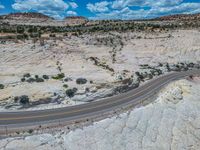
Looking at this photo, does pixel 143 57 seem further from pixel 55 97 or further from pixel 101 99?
pixel 55 97

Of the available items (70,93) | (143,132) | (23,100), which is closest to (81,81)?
(70,93)

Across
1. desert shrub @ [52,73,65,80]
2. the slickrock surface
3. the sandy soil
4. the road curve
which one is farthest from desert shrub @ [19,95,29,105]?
desert shrub @ [52,73,65,80]

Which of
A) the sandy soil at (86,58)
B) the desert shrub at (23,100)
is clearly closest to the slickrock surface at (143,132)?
the sandy soil at (86,58)

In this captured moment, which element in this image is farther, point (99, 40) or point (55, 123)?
point (99, 40)

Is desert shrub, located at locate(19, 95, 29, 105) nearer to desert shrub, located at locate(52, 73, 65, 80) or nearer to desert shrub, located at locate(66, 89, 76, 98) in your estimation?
desert shrub, located at locate(66, 89, 76, 98)

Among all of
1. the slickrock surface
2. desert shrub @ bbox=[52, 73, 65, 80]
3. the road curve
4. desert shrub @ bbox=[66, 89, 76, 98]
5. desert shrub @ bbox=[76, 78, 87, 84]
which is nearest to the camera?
the slickrock surface

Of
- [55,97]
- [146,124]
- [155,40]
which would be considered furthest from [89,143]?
[155,40]

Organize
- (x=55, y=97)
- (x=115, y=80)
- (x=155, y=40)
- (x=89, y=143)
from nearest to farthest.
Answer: (x=89, y=143)
(x=55, y=97)
(x=115, y=80)
(x=155, y=40)

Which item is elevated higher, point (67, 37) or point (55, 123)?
point (67, 37)
